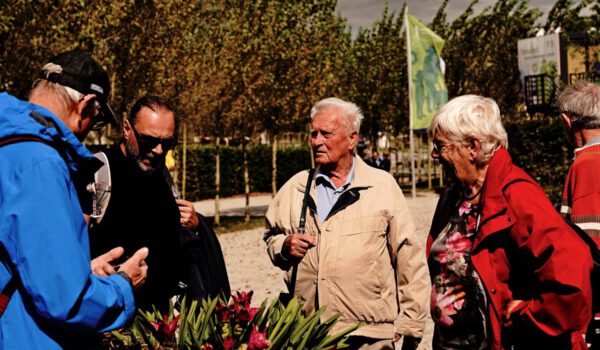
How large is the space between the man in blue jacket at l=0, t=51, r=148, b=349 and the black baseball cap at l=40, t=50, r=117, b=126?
0.58 ft

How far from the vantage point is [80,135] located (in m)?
2.43

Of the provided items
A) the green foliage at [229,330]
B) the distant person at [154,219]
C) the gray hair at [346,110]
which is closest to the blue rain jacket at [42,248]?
the green foliage at [229,330]

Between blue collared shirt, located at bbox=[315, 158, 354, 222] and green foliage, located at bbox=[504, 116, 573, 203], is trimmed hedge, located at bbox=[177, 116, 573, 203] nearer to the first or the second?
green foliage, located at bbox=[504, 116, 573, 203]

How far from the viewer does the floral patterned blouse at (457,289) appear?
303cm

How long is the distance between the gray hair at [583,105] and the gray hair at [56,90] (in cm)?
261

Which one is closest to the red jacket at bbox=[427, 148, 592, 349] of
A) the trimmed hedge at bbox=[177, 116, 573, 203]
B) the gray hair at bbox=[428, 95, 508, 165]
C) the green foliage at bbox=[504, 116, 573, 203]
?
the gray hair at bbox=[428, 95, 508, 165]

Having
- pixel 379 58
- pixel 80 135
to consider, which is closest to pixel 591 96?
pixel 80 135

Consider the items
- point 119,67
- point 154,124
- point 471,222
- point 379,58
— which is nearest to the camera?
point 471,222

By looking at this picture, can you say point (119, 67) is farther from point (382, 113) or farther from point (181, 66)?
point (382, 113)

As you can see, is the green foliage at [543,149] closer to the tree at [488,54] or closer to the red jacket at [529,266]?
the tree at [488,54]

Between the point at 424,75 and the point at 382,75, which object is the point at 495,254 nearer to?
the point at 424,75

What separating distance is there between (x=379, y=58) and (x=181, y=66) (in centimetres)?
1591

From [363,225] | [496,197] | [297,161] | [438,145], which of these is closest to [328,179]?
[363,225]

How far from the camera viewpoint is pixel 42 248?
200 cm
